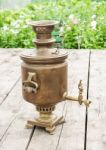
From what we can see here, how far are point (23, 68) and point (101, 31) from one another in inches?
96.3

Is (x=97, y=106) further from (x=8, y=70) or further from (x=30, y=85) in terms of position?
(x=8, y=70)

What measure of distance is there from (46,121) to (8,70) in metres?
1.20

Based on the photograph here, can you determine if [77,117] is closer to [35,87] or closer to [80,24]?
[35,87]

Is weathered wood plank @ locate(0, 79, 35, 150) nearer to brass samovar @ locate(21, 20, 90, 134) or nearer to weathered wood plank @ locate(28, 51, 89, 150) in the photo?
weathered wood plank @ locate(28, 51, 89, 150)

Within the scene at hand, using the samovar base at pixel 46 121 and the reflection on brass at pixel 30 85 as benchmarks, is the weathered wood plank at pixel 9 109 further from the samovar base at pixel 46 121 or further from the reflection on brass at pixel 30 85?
the reflection on brass at pixel 30 85

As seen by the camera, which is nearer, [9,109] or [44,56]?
[44,56]

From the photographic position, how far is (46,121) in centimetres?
187

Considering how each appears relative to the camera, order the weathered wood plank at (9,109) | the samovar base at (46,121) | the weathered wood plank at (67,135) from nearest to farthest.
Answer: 1. the weathered wood plank at (67,135)
2. the samovar base at (46,121)
3. the weathered wood plank at (9,109)

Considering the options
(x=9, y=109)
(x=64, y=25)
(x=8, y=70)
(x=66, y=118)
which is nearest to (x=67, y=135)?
(x=66, y=118)

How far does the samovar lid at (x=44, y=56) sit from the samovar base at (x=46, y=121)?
0.77 ft

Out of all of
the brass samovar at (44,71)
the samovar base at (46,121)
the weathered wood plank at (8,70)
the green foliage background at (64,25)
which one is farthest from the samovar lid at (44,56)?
the green foliage background at (64,25)

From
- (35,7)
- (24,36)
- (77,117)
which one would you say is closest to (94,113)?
(77,117)

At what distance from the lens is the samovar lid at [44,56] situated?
1743mm

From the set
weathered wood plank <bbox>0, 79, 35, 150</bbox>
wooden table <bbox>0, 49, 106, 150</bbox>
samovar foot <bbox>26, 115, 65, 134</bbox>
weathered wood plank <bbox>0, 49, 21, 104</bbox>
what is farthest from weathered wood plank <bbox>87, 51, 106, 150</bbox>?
weathered wood plank <bbox>0, 49, 21, 104</bbox>
